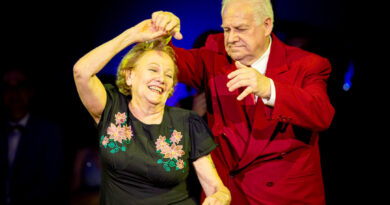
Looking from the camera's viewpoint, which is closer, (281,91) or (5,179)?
A: (281,91)

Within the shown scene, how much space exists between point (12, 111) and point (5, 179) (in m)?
0.52

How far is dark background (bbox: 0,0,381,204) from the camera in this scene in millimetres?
2576

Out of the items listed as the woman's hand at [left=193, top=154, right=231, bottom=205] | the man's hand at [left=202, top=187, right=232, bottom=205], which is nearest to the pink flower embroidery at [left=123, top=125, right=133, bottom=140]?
the woman's hand at [left=193, top=154, right=231, bottom=205]

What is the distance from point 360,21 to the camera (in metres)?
3.21

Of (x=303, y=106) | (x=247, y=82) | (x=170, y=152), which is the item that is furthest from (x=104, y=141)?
(x=303, y=106)

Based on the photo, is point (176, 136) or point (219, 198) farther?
point (176, 136)

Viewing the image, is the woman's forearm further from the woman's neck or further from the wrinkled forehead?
the wrinkled forehead

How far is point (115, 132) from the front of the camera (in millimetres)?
1599

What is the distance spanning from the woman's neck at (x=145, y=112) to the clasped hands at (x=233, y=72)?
13.1 inches

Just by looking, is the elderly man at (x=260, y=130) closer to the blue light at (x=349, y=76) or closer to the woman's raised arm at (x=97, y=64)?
the woman's raised arm at (x=97, y=64)

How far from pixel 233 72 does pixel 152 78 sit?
41cm

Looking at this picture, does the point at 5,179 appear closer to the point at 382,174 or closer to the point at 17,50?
the point at 17,50

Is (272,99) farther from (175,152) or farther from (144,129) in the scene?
(144,129)

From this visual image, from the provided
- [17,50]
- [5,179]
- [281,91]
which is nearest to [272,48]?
[281,91]
